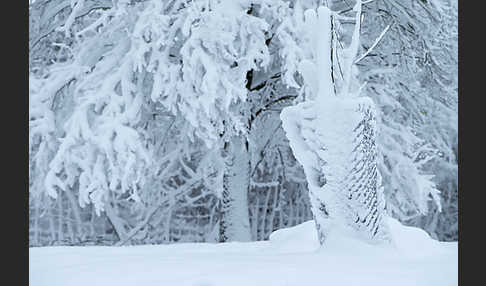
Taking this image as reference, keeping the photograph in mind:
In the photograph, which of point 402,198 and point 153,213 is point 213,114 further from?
point 153,213

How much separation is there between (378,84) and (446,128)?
2.20 metres

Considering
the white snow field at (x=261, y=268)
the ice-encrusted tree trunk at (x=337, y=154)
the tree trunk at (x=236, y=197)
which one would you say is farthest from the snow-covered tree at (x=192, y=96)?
the white snow field at (x=261, y=268)

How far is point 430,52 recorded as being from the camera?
31.8 ft

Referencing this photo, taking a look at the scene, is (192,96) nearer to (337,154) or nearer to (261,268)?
(337,154)

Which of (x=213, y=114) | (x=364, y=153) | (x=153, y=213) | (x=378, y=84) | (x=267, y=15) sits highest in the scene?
(x=267, y=15)

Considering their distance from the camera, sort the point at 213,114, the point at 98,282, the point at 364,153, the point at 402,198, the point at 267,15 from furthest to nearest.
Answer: the point at 402,198 → the point at 267,15 → the point at 213,114 → the point at 364,153 → the point at 98,282

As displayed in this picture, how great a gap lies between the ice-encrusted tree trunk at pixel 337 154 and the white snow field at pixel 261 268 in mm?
155

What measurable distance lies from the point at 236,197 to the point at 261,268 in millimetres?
6262

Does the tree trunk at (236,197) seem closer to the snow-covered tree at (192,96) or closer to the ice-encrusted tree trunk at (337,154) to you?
the snow-covered tree at (192,96)

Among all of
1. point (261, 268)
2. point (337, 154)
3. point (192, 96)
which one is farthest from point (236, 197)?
point (261, 268)

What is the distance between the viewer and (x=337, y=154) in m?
4.02

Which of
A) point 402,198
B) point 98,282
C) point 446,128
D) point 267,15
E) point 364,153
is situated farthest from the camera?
point 446,128

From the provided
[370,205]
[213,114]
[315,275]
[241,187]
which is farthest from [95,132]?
[315,275]

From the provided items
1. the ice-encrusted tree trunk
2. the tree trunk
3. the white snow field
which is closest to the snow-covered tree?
the tree trunk
